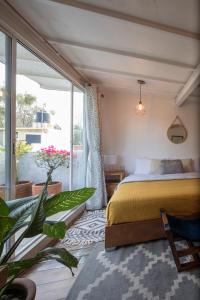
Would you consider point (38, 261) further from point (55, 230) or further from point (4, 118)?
point (4, 118)

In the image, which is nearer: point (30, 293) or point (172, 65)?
point (30, 293)

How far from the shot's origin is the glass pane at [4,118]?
5.81 ft

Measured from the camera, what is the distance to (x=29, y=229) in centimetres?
89

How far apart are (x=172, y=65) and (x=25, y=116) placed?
198 centimetres

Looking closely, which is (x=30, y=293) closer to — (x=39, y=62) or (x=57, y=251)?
(x=57, y=251)

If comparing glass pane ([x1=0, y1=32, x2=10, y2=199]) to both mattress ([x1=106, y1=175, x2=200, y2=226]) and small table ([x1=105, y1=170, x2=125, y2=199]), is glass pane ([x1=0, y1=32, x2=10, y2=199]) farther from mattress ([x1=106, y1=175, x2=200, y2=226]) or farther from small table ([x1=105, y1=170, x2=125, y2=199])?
small table ([x1=105, y1=170, x2=125, y2=199])

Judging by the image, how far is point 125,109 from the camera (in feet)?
14.9

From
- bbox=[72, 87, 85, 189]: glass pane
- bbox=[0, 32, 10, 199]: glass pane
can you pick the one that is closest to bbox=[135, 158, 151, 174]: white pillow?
bbox=[72, 87, 85, 189]: glass pane

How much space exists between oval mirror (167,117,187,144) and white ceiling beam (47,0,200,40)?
275 centimetres

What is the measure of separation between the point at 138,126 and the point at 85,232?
2613 mm

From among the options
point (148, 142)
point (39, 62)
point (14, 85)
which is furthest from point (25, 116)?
point (148, 142)

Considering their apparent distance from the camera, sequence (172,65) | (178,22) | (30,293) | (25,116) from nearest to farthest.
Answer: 1. (30,293)
2. (178,22)
3. (25,116)
4. (172,65)

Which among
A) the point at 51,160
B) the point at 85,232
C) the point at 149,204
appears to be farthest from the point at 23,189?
the point at 149,204

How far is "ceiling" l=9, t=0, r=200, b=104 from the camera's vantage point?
165 centimetres
